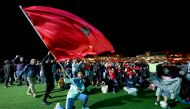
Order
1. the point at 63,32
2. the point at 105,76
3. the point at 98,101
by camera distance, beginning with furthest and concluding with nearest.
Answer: the point at 105,76 < the point at 98,101 < the point at 63,32

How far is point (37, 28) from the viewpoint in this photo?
31.5 feet

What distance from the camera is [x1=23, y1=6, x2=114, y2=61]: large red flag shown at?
31.2 feet

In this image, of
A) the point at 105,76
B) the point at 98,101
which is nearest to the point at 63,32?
the point at 98,101

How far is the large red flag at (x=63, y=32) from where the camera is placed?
9.50 metres

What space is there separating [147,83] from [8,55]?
22703 millimetres

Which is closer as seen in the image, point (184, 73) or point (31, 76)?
point (31, 76)

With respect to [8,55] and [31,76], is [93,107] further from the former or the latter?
[8,55]

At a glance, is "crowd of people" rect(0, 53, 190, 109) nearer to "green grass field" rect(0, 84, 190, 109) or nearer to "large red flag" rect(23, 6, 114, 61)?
"green grass field" rect(0, 84, 190, 109)

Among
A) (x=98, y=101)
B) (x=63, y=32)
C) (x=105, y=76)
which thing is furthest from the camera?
(x=105, y=76)

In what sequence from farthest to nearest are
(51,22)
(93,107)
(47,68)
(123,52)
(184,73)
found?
1. (123,52)
2. (184,73)
3. (47,68)
4. (93,107)
5. (51,22)

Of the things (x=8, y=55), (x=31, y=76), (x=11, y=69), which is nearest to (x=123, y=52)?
Result: (x=8, y=55)

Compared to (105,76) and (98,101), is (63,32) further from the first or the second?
(105,76)

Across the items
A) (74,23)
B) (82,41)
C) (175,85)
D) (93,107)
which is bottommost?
(93,107)

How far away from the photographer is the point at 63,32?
963 cm
